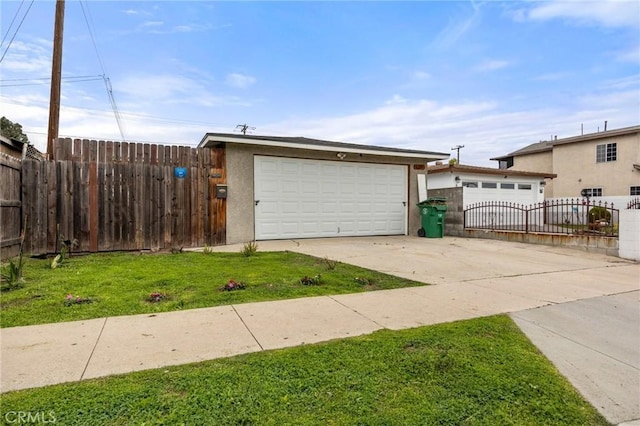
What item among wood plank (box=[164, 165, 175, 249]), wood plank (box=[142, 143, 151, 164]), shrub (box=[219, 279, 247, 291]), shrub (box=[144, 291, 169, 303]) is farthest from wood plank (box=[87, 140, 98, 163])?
shrub (box=[219, 279, 247, 291])

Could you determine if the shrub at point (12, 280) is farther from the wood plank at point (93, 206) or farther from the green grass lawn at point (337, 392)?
the green grass lawn at point (337, 392)

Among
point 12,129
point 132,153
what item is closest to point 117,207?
point 132,153

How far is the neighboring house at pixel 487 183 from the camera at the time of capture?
18.0m

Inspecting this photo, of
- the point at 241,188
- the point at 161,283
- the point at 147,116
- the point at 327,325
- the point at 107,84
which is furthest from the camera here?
the point at 147,116

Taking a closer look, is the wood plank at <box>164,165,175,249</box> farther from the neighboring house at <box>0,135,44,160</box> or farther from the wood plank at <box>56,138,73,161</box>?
the neighboring house at <box>0,135,44,160</box>

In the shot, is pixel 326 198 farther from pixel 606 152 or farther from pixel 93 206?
pixel 606 152

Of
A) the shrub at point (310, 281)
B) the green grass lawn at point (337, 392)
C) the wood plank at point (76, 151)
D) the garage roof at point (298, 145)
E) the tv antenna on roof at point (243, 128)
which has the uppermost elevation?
the tv antenna on roof at point (243, 128)

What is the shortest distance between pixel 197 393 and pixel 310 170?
31.2 ft

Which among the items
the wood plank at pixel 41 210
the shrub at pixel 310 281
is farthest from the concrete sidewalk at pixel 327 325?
the wood plank at pixel 41 210

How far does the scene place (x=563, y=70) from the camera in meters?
13.6

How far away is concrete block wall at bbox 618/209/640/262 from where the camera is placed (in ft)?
27.1

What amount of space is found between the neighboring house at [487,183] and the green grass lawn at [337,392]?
1495 cm

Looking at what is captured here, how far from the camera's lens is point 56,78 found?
10.4 m

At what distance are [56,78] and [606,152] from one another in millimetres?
29346
